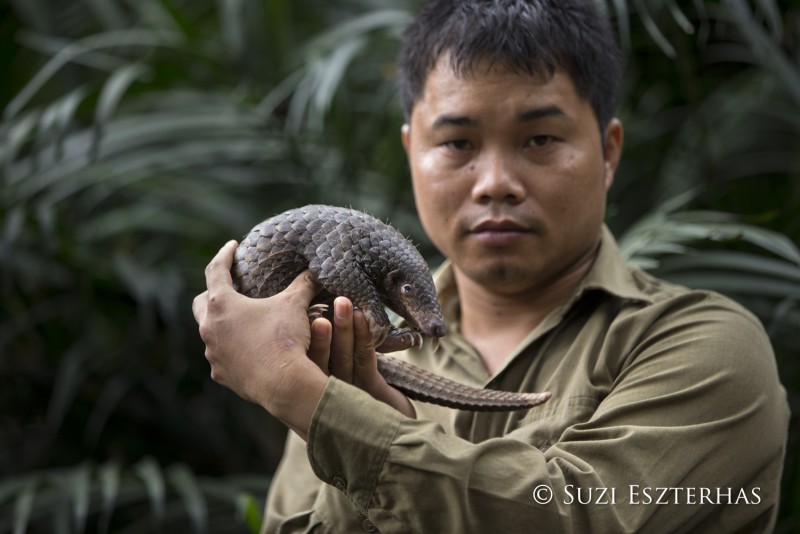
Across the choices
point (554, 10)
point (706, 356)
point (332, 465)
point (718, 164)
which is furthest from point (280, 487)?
point (718, 164)

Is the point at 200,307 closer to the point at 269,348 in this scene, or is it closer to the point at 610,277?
the point at 269,348

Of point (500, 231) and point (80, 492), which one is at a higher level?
point (500, 231)

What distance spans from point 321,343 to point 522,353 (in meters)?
0.45

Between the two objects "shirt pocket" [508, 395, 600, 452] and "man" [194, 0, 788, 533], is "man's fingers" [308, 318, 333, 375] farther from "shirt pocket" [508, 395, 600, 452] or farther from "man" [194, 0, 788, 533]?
"shirt pocket" [508, 395, 600, 452]

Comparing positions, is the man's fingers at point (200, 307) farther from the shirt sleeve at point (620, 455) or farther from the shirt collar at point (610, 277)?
the shirt collar at point (610, 277)

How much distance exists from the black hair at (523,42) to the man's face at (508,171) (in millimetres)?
22

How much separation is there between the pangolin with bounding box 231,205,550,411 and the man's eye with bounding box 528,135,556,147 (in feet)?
1.08

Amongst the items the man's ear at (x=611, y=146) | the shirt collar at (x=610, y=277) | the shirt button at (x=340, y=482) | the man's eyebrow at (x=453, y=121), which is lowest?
the shirt button at (x=340, y=482)

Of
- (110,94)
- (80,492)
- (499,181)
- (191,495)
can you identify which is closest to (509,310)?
(499,181)

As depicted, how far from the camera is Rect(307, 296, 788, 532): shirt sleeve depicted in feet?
3.80

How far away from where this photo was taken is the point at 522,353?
156 centimetres

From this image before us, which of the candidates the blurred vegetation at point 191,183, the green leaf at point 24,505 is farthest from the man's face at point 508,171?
the green leaf at point 24,505

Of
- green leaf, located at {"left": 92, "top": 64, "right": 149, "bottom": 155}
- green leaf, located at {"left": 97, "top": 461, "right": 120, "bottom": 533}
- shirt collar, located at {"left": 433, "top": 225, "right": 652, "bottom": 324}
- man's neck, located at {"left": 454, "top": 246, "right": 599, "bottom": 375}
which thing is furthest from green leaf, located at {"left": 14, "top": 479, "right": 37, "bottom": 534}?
shirt collar, located at {"left": 433, "top": 225, "right": 652, "bottom": 324}

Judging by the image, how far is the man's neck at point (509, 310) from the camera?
1658mm
